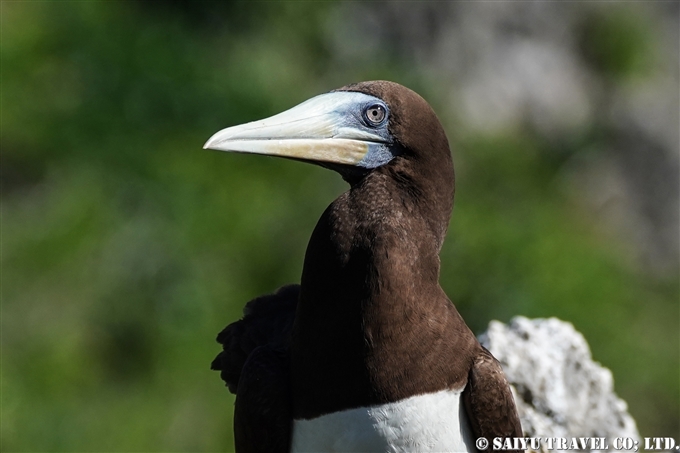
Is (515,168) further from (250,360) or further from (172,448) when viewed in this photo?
(250,360)

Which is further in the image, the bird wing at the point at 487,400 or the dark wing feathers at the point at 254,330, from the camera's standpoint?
the dark wing feathers at the point at 254,330

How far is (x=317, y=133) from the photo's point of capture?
314cm

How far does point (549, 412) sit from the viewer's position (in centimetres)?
417

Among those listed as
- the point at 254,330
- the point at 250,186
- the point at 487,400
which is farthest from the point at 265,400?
the point at 250,186

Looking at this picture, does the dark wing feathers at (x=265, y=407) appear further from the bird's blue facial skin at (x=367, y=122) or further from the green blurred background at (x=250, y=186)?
the green blurred background at (x=250, y=186)

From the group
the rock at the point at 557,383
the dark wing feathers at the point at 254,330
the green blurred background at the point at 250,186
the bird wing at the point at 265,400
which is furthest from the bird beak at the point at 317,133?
the green blurred background at the point at 250,186

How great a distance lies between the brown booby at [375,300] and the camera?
3104 millimetres

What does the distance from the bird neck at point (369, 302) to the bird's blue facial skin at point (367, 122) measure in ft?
0.20

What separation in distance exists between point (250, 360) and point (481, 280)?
3.42 metres

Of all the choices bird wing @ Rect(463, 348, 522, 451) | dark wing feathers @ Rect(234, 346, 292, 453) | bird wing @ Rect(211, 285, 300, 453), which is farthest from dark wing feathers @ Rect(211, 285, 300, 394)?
bird wing @ Rect(463, 348, 522, 451)

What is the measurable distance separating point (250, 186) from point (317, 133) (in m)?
3.86

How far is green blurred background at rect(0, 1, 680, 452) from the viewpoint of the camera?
20.1 ft

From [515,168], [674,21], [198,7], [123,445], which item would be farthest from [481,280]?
[674,21]

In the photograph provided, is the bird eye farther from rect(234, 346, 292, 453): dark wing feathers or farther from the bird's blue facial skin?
rect(234, 346, 292, 453): dark wing feathers
